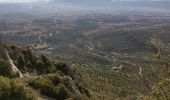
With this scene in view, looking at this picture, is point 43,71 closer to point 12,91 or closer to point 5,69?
point 5,69

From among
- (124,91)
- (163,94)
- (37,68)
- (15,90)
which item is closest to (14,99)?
(15,90)

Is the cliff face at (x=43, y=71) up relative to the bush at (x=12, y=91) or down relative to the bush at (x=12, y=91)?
down

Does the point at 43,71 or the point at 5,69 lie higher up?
the point at 5,69

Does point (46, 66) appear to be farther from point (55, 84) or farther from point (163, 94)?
point (163, 94)

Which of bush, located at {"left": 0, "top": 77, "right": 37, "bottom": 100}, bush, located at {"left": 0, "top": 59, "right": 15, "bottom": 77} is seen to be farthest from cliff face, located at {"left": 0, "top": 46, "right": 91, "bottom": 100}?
bush, located at {"left": 0, "top": 77, "right": 37, "bottom": 100}

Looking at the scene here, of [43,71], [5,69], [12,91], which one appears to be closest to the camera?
[12,91]

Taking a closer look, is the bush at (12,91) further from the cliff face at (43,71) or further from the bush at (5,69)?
the bush at (5,69)

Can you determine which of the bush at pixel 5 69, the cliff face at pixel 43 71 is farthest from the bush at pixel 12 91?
the bush at pixel 5 69

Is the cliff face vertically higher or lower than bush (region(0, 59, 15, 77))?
lower

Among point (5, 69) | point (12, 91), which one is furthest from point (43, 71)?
point (12, 91)

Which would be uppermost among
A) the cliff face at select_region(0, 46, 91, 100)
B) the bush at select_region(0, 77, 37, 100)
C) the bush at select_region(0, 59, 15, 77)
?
the bush at select_region(0, 77, 37, 100)

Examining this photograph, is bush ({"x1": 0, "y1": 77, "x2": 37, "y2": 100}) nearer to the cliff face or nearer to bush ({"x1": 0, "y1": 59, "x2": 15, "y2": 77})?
the cliff face
